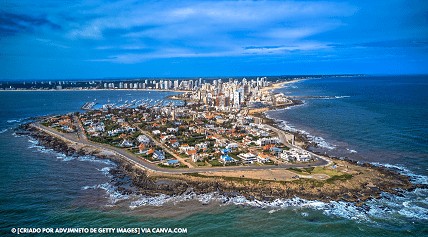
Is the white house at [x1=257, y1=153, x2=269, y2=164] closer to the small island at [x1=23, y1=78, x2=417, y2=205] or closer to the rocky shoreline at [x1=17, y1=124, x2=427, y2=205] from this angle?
the small island at [x1=23, y1=78, x2=417, y2=205]

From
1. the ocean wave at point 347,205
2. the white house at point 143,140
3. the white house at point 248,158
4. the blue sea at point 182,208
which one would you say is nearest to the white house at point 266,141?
the white house at point 248,158

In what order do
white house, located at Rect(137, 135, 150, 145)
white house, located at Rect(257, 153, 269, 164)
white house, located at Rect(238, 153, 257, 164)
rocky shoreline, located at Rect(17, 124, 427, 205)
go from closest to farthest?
rocky shoreline, located at Rect(17, 124, 427, 205), white house, located at Rect(257, 153, 269, 164), white house, located at Rect(238, 153, 257, 164), white house, located at Rect(137, 135, 150, 145)

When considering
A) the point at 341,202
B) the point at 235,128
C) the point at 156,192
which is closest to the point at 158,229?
the point at 156,192

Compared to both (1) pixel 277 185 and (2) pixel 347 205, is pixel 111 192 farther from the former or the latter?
(2) pixel 347 205

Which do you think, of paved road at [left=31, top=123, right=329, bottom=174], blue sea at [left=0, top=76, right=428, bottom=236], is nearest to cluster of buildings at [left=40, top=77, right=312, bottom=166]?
paved road at [left=31, top=123, right=329, bottom=174]

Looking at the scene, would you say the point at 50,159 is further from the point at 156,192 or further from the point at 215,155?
the point at 215,155

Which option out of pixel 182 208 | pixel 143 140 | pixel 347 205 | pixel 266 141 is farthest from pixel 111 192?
pixel 266 141
